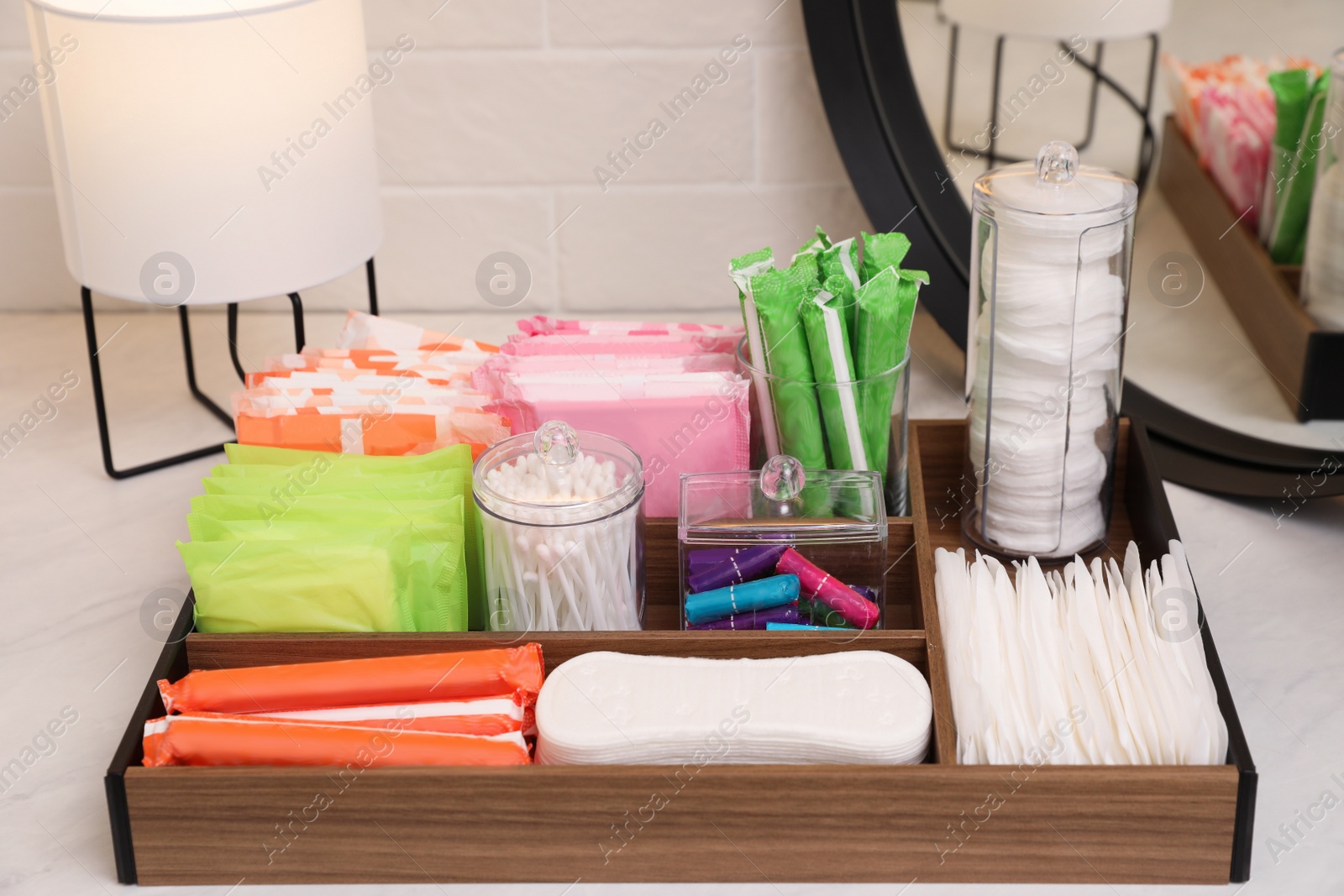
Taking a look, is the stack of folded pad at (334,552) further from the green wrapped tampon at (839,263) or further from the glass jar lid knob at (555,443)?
the green wrapped tampon at (839,263)

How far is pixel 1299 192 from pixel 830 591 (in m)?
0.58

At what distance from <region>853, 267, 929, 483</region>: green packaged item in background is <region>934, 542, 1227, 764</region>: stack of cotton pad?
9cm

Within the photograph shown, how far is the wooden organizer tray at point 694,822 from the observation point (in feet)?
1.98

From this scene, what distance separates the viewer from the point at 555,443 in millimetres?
720

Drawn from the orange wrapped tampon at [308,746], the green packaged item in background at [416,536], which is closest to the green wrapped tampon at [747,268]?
→ the green packaged item in background at [416,536]

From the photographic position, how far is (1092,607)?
0.72 meters

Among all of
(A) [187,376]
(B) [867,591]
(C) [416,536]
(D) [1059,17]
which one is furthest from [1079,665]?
(A) [187,376]

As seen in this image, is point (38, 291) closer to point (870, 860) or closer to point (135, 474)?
point (135, 474)

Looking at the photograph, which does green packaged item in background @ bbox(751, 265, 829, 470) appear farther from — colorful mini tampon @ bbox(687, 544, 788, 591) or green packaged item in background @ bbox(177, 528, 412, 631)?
green packaged item in background @ bbox(177, 528, 412, 631)

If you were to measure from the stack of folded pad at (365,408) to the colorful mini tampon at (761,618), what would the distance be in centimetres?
20

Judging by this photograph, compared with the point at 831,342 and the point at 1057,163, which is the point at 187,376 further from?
the point at 1057,163

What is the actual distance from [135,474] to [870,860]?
0.67m

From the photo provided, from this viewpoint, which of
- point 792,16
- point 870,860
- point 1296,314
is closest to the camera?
point 870,860

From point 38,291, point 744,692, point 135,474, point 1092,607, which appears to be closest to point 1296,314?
point 1092,607
